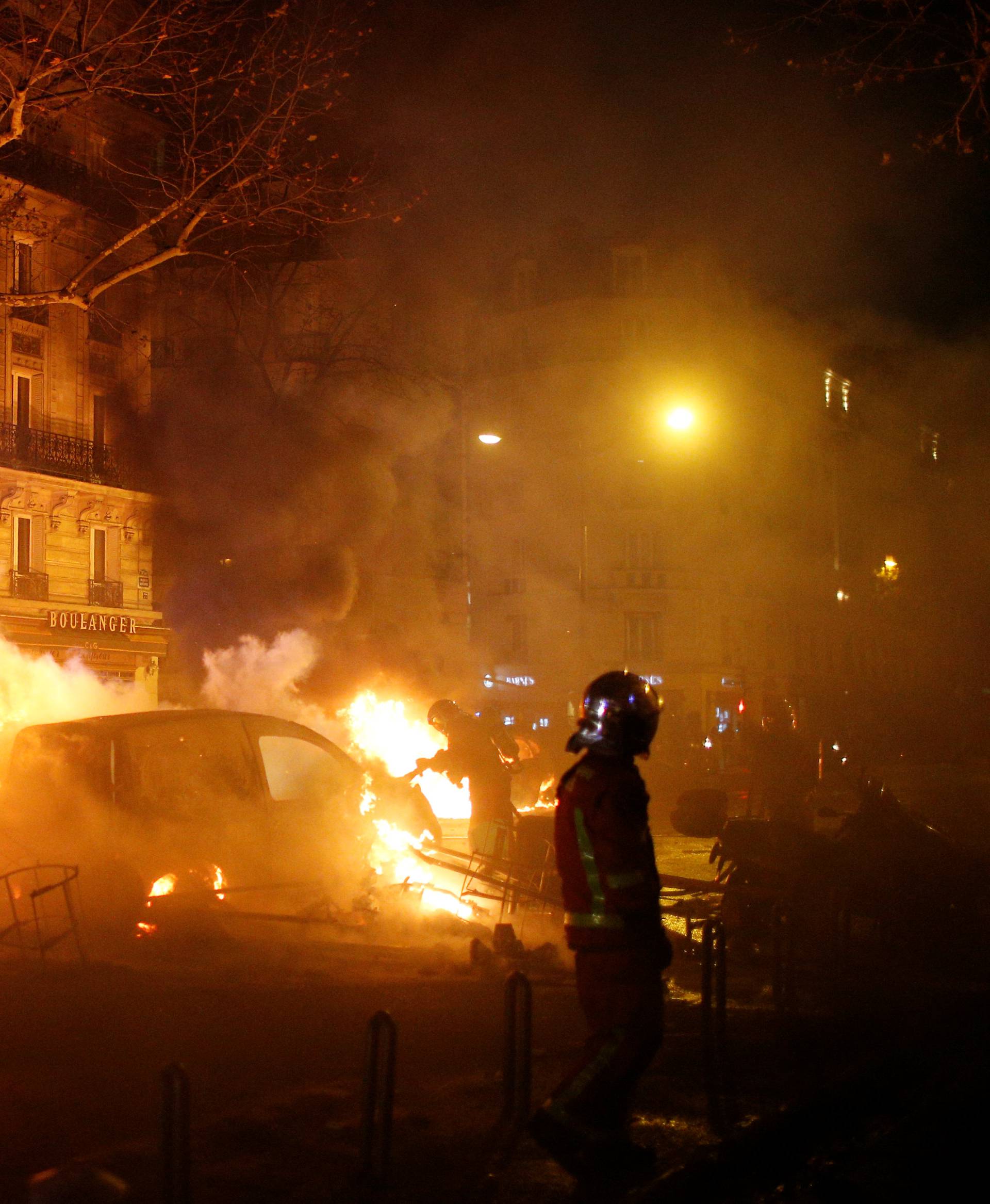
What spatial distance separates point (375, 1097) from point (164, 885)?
11.8 ft

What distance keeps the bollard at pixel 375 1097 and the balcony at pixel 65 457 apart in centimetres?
2253

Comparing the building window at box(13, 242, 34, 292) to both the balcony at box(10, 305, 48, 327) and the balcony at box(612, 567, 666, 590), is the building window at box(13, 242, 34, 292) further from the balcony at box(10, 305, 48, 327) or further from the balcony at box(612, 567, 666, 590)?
the balcony at box(612, 567, 666, 590)

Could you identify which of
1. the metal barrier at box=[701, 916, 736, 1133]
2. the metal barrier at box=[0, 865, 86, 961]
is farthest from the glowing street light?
the metal barrier at box=[701, 916, 736, 1133]

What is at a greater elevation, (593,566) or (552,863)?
(593,566)

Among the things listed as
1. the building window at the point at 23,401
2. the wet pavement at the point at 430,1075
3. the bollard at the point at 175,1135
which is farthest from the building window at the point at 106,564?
the bollard at the point at 175,1135

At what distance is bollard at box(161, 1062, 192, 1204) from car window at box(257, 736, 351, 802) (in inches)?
188

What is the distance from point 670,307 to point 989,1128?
3480 cm

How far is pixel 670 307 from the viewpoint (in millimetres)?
37438

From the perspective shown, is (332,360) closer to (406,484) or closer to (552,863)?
(406,484)

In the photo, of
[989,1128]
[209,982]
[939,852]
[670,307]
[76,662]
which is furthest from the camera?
[670,307]

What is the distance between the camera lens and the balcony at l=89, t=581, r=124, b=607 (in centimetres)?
2564

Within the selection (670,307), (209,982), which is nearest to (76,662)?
(209,982)

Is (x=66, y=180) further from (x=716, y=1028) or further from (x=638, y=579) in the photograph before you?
(x=716, y=1028)

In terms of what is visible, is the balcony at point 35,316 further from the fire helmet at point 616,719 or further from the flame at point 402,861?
the fire helmet at point 616,719
